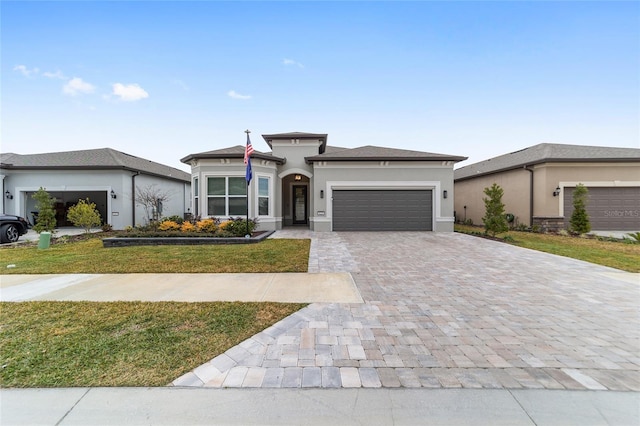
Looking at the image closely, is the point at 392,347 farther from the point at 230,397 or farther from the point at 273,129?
the point at 273,129

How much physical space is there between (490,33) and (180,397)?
15.5 metres

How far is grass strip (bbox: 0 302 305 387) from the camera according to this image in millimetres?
2314

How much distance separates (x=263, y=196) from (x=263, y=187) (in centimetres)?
48

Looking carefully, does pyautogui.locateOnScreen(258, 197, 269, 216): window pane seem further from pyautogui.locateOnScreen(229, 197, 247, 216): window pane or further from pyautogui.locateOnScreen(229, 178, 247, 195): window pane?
pyautogui.locateOnScreen(229, 178, 247, 195): window pane

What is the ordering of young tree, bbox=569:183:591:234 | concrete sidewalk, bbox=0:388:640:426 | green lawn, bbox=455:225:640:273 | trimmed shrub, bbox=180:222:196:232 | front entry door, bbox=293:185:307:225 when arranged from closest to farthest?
concrete sidewalk, bbox=0:388:640:426 < green lawn, bbox=455:225:640:273 < trimmed shrub, bbox=180:222:196:232 < young tree, bbox=569:183:591:234 < front entry door, bbox=293:185:307:225

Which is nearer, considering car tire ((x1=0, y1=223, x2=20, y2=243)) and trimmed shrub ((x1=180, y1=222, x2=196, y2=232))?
car tire ((x1=0, y1=223, x2=20, y2=243))

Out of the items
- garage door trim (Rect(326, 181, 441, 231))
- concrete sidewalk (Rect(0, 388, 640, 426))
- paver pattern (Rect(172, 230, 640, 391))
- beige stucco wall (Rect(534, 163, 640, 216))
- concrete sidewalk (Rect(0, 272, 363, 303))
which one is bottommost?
concrete sidewalk (Rect(0, 388, 640, 426))

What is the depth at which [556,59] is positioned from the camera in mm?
11594

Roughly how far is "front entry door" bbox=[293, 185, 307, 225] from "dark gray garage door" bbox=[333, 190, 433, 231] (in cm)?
385

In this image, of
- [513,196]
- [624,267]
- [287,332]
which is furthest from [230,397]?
[513,196]

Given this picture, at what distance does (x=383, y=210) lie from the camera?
1301 cm

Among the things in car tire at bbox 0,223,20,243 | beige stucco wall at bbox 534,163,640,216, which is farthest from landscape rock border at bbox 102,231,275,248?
beige stucco wall at bbox 534,163,640,216

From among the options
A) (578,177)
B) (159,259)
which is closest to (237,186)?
(159,259)

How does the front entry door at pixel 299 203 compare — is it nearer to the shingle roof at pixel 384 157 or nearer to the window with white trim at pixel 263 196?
the window with white trim at pixel 263 196
